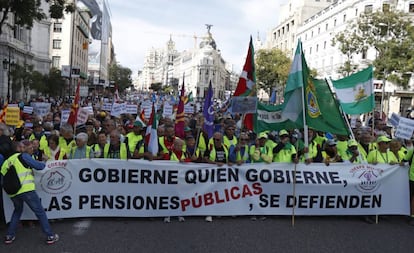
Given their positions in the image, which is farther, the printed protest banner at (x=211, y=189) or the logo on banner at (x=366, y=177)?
the logo on banner at (x=366, y=177)

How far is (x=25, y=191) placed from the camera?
560 centimetres

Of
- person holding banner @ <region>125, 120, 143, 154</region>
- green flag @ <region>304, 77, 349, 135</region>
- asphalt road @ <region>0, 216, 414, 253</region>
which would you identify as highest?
green flag @ <region>304, 77, 349, 135</region>

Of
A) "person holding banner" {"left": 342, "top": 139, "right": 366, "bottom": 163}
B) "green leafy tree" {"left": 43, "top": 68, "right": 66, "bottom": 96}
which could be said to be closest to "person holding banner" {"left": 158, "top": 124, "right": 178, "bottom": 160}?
"person holding banner" {"left": 342, "top": 139, "right": 366, "bottom": 163}

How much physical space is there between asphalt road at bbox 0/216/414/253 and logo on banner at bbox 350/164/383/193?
0.63 meters

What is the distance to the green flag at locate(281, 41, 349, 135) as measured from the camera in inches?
279

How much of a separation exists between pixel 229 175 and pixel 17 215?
3371 millimetres

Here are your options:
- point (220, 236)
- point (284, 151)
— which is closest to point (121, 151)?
point (220, 236)

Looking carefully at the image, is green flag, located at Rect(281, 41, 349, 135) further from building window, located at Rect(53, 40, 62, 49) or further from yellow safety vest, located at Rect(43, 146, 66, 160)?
building window, located at Rect(53, 40, 62, 49)

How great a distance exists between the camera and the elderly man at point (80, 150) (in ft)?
23.3

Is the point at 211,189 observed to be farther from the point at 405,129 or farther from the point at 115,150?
the point at 405,129

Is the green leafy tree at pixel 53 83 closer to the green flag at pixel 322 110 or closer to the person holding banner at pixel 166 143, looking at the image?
the person holding banner at pixel 166 143

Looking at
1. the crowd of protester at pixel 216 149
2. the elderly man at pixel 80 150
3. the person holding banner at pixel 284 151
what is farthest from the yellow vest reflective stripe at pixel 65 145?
the person holding banner at pixel 284 151

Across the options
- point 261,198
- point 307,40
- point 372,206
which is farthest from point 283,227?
point 307,40

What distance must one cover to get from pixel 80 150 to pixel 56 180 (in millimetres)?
770
